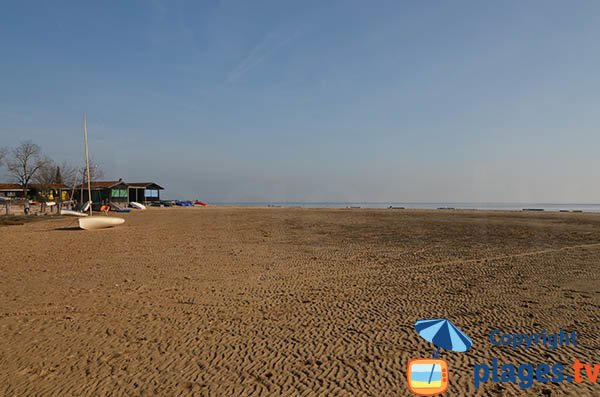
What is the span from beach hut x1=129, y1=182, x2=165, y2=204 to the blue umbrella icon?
69475 mm

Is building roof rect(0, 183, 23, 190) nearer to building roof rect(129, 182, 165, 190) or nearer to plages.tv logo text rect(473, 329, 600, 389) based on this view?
building roof rect(129, 182, 165, 190)

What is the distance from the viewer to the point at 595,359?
4590 mm

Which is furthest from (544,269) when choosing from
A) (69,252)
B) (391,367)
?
(69,252)

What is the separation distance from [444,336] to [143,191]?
74.7 m

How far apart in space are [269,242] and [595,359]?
13632 mm

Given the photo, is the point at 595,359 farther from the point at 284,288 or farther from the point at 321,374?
the point at 284,288

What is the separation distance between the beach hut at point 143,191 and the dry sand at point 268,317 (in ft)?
195

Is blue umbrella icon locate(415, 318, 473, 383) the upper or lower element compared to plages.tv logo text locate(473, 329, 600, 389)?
upper

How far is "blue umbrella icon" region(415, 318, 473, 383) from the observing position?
4758 millimetres

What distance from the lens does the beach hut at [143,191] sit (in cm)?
6862

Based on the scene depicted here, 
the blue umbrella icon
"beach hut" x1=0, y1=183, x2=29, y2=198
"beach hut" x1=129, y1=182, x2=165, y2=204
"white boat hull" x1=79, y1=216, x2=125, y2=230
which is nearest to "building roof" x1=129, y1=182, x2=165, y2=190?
"beach hut" x1=129, y1=182, x2=165, y2=204

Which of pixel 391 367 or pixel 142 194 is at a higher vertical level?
pixel 142 194

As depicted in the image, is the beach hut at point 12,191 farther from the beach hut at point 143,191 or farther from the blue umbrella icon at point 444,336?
the blue umbrella icon at point 444,336

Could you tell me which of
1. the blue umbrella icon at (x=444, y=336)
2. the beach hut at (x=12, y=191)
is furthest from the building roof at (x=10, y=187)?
the blue umbrella icon at (x=444, y=336)
